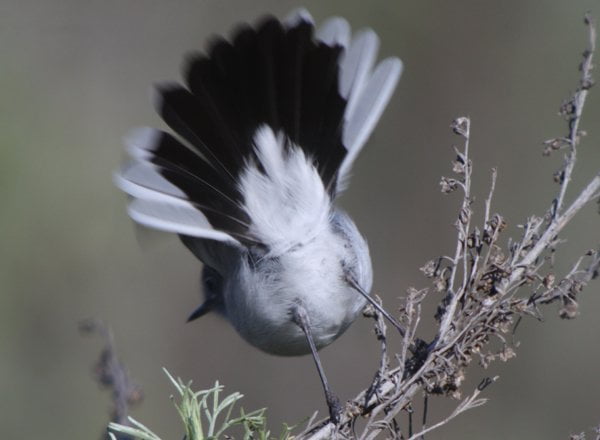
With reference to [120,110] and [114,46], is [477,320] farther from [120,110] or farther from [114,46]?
[114,46]

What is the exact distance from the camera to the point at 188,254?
5.64 m

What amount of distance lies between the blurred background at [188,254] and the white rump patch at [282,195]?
1796 millimetres

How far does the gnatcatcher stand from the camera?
7.79ft

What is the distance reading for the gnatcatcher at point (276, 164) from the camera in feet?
7.79

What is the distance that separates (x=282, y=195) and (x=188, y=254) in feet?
10.1

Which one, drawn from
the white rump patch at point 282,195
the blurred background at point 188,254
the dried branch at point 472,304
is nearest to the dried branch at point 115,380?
the dried branch at point 472,304

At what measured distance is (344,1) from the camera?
5.65 m

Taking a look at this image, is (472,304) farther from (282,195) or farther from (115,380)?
(282,195)

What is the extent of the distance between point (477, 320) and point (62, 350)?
343cm

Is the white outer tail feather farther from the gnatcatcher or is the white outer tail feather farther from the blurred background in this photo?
the blurred background

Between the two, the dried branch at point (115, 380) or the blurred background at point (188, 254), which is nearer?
the dried branch at point (115, 380)

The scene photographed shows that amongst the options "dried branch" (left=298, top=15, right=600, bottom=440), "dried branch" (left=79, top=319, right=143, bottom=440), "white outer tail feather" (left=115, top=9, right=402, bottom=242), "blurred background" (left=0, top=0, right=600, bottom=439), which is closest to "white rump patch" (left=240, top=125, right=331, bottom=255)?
"white outer tail feather" (left=115, top=9, right=402, bottom=242)

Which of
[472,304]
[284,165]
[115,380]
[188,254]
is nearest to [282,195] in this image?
[284,165]

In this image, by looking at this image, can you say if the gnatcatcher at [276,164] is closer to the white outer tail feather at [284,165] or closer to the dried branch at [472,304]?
the white outer tail feather at [284,165]
